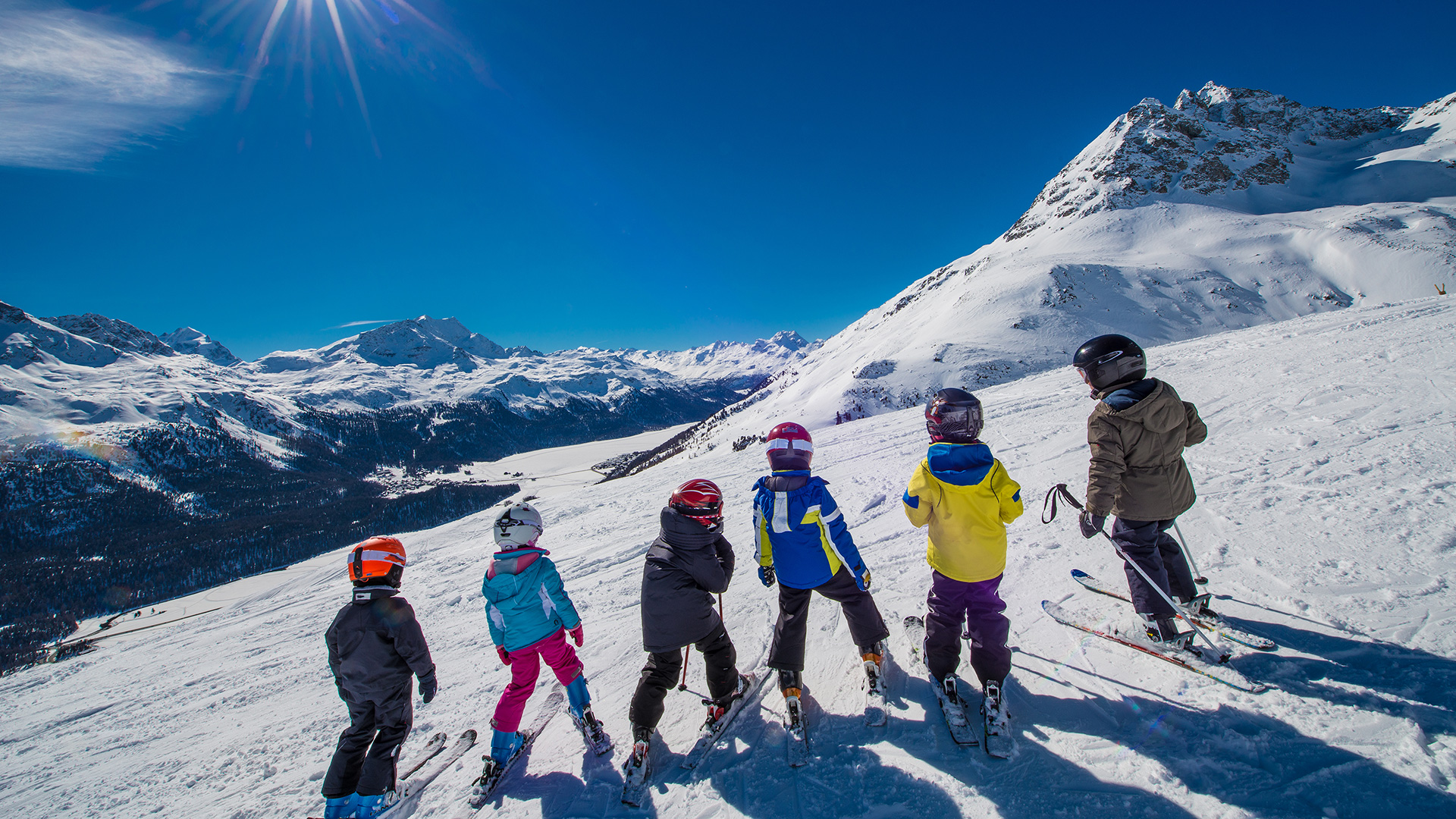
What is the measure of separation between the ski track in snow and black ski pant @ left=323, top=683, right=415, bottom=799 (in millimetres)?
537

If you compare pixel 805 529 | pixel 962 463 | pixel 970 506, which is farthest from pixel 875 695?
pixel 962 463

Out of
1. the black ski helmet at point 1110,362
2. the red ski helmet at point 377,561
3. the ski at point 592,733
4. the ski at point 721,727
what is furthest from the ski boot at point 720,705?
the black ski helmet at point 1110,362

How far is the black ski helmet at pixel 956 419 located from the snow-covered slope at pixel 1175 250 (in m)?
43.4

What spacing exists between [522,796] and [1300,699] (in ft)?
19.0

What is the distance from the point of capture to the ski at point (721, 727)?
4.00m

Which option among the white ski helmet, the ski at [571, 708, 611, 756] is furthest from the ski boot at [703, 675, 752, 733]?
the white ski helmet

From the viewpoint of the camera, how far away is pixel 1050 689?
3979mm

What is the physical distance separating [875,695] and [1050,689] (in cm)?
140

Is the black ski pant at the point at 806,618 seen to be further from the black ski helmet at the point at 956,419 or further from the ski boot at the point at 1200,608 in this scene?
the ski boot at the point at 1200,608

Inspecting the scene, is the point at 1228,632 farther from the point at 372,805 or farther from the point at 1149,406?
the point at 372,805

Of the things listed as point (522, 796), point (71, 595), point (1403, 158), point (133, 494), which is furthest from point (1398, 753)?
point (133, 494)

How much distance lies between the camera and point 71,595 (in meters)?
93.6

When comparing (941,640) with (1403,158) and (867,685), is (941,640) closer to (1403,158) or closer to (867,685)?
(867,685)

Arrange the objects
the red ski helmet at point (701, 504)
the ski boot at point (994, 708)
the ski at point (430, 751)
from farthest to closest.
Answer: the ski at point (430, 751)
the red ski helmet at point (701, 504)
the ski boot at point (994, 708)
